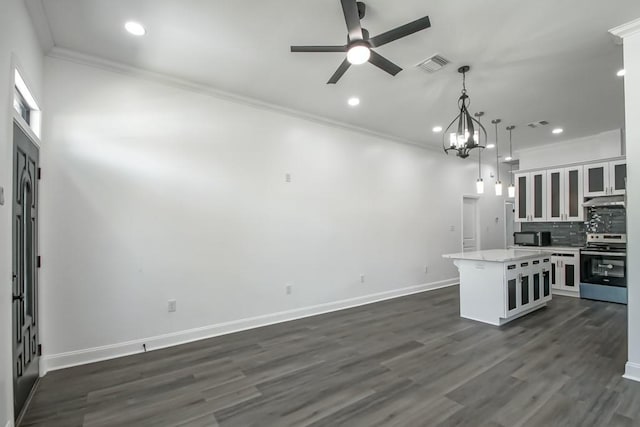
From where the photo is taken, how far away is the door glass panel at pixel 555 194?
20.3 feet

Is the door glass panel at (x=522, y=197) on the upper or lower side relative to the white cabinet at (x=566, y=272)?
upper

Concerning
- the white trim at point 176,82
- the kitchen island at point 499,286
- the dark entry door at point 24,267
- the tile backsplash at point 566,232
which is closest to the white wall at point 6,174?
the dark entry door at point 24,267

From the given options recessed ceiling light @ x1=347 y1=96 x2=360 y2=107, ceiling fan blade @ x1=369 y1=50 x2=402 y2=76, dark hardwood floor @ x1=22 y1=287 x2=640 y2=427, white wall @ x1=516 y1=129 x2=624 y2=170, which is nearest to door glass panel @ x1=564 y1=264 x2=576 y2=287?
dark hardwood floor @ x1=22 y1=287 x2=640 y2=427

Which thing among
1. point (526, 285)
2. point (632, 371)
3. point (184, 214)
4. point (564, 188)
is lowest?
point (632, 371)

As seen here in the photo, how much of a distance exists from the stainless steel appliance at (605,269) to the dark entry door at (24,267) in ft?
25.1

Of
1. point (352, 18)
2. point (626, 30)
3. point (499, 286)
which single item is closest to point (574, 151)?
point (499, 286)

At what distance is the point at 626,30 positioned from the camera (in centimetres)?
271

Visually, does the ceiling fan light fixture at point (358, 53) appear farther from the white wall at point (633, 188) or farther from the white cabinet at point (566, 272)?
the white cabinet at point (566, 272)

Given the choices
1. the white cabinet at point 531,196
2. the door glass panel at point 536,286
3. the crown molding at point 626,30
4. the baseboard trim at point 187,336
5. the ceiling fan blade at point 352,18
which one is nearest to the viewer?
the ceiling fan blade at point 352,18

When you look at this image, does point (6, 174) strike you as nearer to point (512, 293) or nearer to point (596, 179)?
point (512, 293)

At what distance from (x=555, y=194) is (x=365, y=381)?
593 centimetres

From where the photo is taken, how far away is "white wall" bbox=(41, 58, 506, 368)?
3061 mm

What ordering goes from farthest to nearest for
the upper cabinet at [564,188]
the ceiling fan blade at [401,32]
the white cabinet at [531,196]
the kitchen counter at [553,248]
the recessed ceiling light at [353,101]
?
the white cabinet at [531,196]
the kitchen counter at [553,248]
the upper cabinet at [564,188]
the recessed ceiling light at [353,101]
the ceiling fan blade at [401,32]

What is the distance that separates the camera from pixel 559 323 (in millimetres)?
4152
